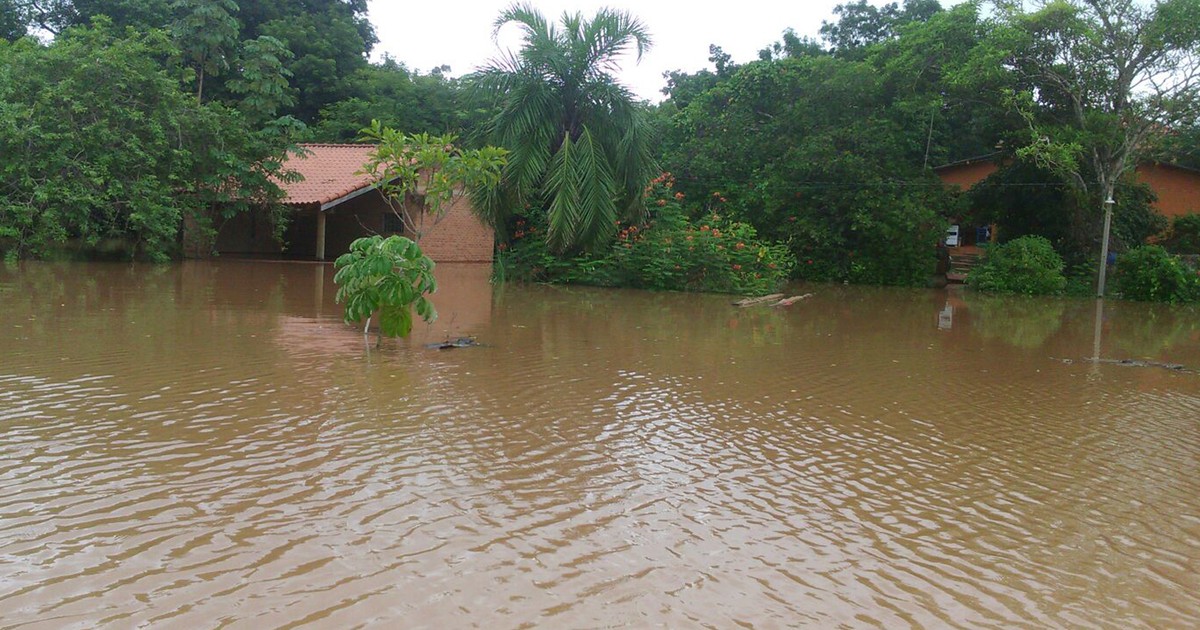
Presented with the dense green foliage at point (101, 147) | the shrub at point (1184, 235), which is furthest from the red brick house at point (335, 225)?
the shrub at point (1184, 235)

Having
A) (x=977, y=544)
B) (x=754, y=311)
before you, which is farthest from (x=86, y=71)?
(x=977, y=544)

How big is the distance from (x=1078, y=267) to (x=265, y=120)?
1010 inches

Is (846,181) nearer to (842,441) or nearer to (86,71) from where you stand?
(86,71)

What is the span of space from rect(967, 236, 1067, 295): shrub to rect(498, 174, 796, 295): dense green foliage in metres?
8.96

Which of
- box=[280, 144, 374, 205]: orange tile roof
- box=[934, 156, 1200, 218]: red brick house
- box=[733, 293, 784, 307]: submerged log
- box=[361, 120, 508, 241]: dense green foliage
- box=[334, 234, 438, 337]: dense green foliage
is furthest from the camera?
box=[934, 156, 1200, 218]: red brick house

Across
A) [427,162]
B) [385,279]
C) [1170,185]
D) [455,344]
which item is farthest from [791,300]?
[1170,185]

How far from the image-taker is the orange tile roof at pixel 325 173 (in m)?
25.9

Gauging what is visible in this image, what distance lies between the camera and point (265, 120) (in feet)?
89.4

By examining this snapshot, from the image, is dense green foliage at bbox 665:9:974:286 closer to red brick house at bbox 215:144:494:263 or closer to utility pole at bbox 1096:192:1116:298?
utility pole at bbox 1096:192:1116:298

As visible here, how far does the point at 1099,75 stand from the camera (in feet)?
86.1

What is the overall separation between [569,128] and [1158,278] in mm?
17559

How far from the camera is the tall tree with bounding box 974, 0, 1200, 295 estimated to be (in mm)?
24922

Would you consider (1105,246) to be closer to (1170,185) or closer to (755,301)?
(1170,185)

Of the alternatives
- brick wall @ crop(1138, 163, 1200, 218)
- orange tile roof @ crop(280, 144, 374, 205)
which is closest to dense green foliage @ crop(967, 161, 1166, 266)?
brick wall @ crop(1138, 163, 1200, 218)
